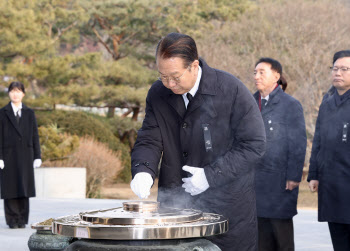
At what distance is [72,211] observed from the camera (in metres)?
10.9

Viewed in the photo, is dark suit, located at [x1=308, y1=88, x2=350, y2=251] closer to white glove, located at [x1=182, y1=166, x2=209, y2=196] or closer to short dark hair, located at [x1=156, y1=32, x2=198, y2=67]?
white glove, located at [x1=182, y1=166, x2=209, y2=196]

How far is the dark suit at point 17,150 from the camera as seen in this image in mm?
9055

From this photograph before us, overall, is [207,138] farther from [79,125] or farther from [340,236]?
[79,125]

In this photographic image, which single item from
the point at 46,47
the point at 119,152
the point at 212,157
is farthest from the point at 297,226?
the point at 46,47

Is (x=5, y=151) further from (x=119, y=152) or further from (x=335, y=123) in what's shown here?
(x=119, y=152)

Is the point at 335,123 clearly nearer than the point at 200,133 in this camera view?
No

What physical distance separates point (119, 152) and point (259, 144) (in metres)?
18.3

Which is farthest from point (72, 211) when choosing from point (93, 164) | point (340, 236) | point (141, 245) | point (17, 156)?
point (141, 245)

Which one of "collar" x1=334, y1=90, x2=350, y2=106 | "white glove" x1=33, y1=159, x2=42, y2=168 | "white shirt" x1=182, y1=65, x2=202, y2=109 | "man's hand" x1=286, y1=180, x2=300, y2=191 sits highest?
"collar" x1=334, y1=90, x2=350, y2=106

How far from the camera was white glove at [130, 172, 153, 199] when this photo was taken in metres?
3.45

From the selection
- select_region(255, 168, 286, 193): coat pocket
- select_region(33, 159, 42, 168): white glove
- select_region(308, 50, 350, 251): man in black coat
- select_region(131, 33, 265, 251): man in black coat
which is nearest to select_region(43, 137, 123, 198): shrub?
select_region(33, 159, 42, 168): white glove

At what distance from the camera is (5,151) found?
9180mm

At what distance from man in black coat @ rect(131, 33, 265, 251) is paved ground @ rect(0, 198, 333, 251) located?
12.8ft

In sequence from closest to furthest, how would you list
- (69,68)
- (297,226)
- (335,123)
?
(335,123) → (297,226) → (69,68)
